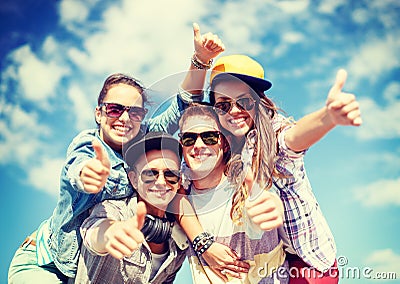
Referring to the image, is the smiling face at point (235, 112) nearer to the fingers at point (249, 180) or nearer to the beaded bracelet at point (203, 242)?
the fingers at point (249, 180)

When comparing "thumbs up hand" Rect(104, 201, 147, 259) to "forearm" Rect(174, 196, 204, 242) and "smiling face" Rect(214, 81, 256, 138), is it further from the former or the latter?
"smiling face" Rect(214, 81, 256, 138)

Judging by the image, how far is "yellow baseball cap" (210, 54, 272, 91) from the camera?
160 inches

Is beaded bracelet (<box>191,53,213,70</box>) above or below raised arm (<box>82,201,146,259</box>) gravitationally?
above

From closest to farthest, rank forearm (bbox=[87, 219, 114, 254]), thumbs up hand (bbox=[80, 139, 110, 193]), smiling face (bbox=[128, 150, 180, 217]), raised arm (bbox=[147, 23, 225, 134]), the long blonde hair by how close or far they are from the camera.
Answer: thumbs up hand (bbox=[80, 139, 110, 193]), forearm (bbox=[87, 219, 114, 254]), the long blonde hair, smiling face (bbox=[128, 150, 180, 217]), raised arm (bbox=[147, 23, 225, 134])

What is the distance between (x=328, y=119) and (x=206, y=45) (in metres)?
1.54

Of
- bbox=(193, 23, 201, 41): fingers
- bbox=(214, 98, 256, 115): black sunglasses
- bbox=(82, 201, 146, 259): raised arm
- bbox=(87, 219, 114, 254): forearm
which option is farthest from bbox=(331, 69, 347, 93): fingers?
bbox=(87, 219, 114, 254): forearm

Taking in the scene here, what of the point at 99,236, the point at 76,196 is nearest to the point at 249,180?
the point at 99,236

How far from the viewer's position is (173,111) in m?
4.39

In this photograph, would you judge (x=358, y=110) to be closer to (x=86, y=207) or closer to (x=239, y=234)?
(x=239, y=234)

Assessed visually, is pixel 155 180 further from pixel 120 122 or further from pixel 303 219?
pixel 303 219

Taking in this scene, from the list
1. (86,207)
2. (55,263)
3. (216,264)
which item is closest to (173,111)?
(86,207)

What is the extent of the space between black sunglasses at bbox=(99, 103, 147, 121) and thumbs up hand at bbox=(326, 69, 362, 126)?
189 cm

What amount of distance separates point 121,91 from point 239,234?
1703mm

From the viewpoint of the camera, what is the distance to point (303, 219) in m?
3.88
